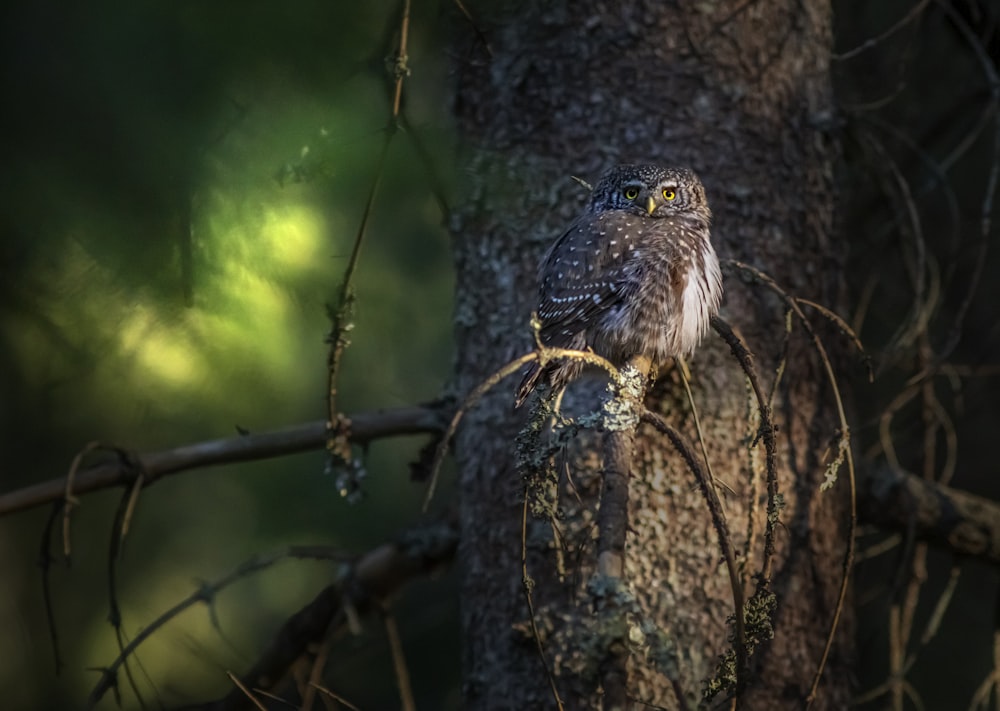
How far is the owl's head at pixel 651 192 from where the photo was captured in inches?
105

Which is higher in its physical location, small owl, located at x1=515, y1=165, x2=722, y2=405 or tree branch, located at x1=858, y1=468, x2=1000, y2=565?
small owl, located at x1=515, y1=165, x2=722, y2=405

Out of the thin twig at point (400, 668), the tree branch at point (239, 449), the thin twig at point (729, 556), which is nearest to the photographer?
the thin twig at point (729, 556)

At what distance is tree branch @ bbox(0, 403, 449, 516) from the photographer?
8.62 feet

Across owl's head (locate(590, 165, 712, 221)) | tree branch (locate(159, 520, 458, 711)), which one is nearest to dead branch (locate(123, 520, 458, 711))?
tree branch (locate(159, 520, 458, 711))

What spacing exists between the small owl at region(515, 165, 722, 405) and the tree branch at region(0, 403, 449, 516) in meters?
0.39

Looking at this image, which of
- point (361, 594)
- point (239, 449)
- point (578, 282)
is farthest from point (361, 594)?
point (578, 282)

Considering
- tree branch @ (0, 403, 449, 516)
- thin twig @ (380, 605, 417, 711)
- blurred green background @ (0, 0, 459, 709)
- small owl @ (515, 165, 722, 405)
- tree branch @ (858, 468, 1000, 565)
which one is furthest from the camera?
tree branch @ (858, 468, 1000, 565)

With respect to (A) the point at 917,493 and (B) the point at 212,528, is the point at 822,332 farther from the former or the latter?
(B) the point at 212,528

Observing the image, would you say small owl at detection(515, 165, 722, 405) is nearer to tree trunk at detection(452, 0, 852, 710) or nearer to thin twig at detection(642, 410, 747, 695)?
tree trunk at detection(452, 0, 852, 710)

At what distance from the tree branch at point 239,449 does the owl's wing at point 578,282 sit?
1.42 feet

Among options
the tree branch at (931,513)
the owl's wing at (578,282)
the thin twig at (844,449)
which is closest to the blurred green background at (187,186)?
the owl's wing at (578,282)

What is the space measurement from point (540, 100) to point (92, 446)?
4.61 feet

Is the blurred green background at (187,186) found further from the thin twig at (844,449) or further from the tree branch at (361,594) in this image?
the thin twig at (844,449)

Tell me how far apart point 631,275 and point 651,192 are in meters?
0.24
